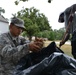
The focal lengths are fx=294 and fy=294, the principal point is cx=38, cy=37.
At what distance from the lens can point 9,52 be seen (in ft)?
11.0

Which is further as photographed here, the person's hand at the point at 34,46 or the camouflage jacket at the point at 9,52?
the camouflage jacket at the point at 9,52

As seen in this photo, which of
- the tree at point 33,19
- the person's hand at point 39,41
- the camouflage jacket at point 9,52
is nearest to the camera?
the person's hand at point 39,41

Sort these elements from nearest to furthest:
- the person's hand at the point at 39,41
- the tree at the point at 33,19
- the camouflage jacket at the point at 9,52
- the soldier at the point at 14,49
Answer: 1. the person's hand at the point at 39,41
2. the soldier at the point at 14,49
3. the camouflage jacket at the point at 9,52
4. the tree at the point at 33,19

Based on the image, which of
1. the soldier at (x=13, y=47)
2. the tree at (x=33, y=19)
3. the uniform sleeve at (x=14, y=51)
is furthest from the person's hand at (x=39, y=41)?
the tree at (x=33, y=19)

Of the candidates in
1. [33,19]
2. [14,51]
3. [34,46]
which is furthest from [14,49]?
[33,19]

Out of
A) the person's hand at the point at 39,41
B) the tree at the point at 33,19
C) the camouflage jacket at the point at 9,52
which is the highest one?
the person's hand at the point at 39,41

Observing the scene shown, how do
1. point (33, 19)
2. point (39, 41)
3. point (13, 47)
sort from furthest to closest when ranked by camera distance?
point (33, 19)
point (13, 47)
point (39, 41)

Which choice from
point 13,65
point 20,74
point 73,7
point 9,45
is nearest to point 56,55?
point 20,74

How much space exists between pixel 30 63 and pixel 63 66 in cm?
51

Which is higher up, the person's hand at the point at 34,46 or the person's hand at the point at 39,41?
the person's hand at the point at 39,41

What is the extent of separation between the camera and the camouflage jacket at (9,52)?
3.32m

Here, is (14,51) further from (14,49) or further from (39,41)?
(39,41)

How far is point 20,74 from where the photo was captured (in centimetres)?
311

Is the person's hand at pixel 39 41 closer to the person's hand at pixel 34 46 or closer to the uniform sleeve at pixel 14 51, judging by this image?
the person's hand at pixel 34 46
